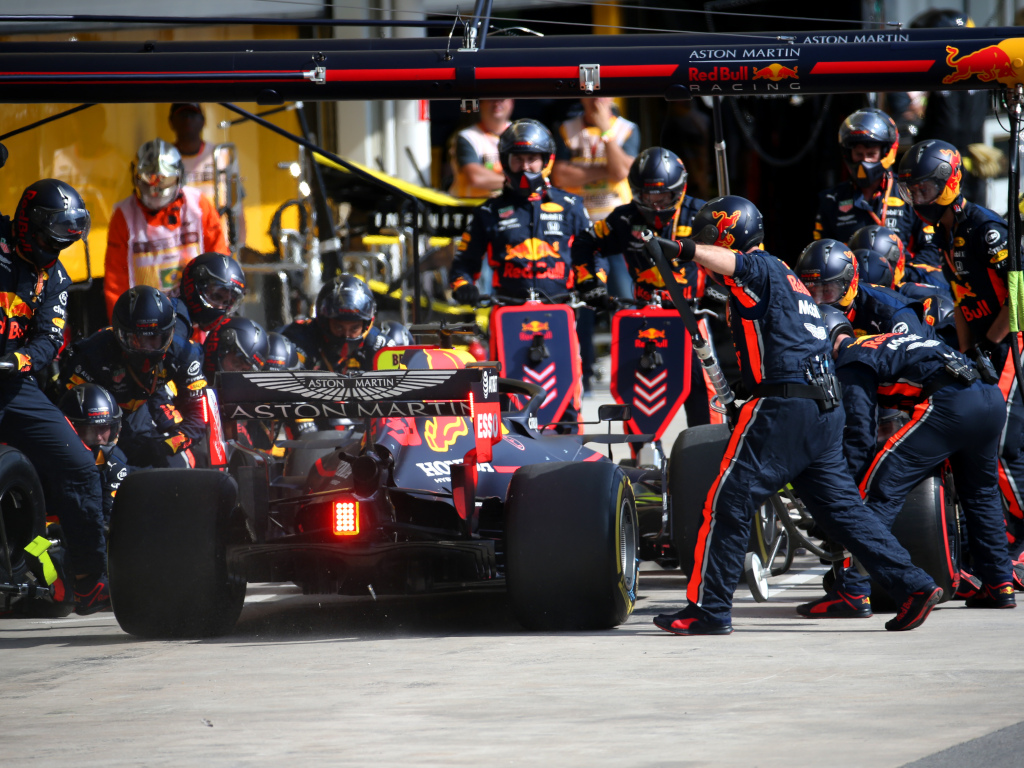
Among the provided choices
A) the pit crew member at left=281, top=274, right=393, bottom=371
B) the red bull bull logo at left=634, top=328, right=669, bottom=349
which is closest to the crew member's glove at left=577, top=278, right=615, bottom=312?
the red bull bull logo at left=634, top=328, right=669, bottom=349

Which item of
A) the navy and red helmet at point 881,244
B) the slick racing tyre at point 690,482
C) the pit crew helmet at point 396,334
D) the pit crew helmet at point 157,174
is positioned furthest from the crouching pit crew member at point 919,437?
the pit crew helmet at point 157,174

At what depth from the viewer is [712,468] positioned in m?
7.86

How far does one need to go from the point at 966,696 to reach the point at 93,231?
9.34 meters

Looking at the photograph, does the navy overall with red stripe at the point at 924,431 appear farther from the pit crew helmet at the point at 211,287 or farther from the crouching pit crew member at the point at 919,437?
the pit crew helmet at the point at 211,287

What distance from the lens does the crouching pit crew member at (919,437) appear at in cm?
748

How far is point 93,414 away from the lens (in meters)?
8.85

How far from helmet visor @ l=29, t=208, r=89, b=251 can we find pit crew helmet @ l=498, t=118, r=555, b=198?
11.4 ft

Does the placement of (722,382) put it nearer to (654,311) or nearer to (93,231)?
(654,311)

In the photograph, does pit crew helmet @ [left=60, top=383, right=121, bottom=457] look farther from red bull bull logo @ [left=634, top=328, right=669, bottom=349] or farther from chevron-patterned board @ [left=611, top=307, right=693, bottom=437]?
red bull bull logo @ [left=634, top=328, right=669, bottom=349]

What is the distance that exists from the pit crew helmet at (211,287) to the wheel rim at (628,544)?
3901 millimetres

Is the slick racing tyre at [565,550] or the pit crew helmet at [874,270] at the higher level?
the pit crew helmet at [874,270]

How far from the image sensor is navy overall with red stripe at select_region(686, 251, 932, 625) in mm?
6926

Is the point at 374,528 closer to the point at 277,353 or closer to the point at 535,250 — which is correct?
the point at 277,353

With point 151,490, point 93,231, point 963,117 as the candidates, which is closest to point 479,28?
point 151,490
